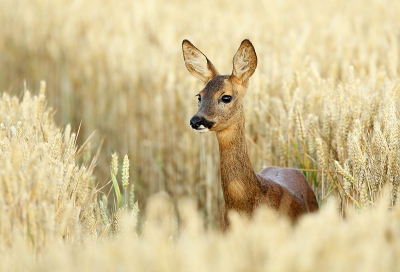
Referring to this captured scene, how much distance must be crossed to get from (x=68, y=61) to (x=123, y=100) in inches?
70.4

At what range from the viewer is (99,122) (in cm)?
998

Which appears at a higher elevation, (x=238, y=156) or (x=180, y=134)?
(x=180, y=134)

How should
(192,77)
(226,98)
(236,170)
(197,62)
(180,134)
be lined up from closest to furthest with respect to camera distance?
(236,170), (226,98), (197,62), (192,77), (180,134)

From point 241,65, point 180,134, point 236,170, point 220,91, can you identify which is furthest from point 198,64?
point 180,134

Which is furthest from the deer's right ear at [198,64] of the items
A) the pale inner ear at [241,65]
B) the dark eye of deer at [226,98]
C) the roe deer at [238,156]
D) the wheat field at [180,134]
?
the wheat field at [180,134]

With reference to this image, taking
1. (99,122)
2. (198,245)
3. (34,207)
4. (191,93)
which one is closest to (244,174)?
(34,207)

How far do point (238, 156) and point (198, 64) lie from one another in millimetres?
1062

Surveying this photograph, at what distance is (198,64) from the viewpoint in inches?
214

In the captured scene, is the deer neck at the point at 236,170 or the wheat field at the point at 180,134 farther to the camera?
the deer neck at the point at 236,170

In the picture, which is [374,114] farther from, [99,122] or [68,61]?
[68,61]

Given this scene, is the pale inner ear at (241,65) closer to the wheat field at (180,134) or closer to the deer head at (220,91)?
the deer head at (220,91)

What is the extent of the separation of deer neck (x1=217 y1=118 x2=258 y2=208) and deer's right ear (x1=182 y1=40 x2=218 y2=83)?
0.71 meters

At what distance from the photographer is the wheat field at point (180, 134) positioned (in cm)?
255

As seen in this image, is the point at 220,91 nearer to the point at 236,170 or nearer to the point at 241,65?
the point at 241,65
